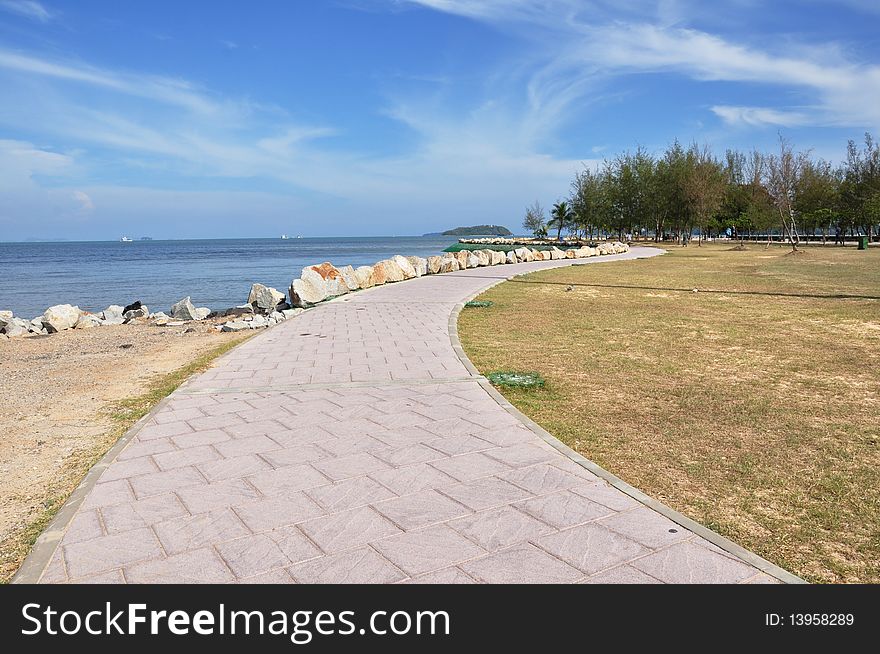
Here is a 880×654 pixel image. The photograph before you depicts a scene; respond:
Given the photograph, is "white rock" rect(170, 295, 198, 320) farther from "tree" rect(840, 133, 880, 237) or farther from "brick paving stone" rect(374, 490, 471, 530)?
"tree" rect(840, 133, 880, 237)

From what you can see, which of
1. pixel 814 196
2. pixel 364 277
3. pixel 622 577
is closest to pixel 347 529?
pixel 622 577

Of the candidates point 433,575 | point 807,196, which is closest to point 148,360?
point 433,575

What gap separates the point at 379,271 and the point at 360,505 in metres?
15.3

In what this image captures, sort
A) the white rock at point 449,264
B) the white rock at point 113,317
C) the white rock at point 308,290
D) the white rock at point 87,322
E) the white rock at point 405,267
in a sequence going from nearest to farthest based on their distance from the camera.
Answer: the white rock at point 308,290
the white rock at point 87,322
the white rock at point 113,317
the white rock at point 405,267
the white rock at point 449,264

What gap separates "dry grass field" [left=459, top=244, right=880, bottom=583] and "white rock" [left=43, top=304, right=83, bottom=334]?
981 centimetres

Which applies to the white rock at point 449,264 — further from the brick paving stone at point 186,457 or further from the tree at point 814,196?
the tree at point 814,196

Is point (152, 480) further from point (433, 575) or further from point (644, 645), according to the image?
point (644, 645)

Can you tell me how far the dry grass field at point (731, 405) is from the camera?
3.17m

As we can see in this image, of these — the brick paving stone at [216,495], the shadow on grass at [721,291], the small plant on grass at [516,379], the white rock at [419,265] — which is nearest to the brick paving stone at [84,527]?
the brick paving stone at [216,495]

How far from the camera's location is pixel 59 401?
20.5 ft

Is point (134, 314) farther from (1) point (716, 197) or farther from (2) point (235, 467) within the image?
(1) point (716, 197)

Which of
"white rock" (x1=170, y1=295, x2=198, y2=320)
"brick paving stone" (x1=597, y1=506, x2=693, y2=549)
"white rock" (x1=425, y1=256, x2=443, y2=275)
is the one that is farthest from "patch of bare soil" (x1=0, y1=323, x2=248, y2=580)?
"white rock" (x1=425, y1=256, x2=443, y2=275)

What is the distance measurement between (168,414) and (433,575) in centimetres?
350

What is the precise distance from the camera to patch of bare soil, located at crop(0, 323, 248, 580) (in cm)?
381
